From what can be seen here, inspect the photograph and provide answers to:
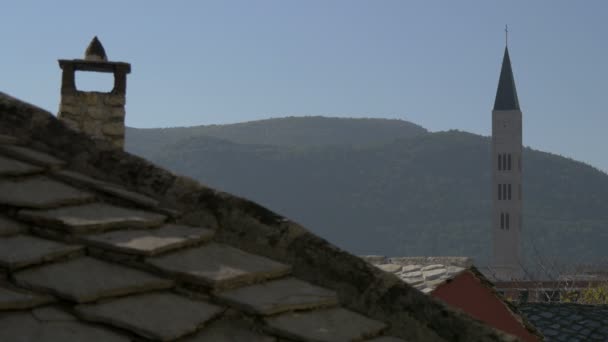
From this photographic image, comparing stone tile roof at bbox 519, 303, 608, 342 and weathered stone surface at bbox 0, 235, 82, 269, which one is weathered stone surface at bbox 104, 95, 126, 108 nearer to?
weathered stone surface at bbox 0, 235, 82, 269

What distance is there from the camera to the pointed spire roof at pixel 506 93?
90.1 metres

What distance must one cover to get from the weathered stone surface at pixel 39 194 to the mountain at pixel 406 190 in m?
104

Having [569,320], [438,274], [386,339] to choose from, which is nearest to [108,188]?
[386,339]

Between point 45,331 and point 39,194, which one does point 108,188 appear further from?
point 45,331

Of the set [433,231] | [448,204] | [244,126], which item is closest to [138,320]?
A: [433,231]

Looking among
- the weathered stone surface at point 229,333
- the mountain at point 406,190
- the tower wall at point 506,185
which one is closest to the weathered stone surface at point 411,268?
the weathered stone surface at point 229,333

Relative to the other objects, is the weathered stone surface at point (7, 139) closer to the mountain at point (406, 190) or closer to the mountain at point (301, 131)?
the mountain at point (406, 190)

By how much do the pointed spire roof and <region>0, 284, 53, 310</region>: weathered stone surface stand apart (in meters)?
89.9

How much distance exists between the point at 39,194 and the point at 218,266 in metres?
0.46

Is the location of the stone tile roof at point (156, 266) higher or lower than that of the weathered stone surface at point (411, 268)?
higher

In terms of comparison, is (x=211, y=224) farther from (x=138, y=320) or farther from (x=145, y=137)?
(x=145, y=137)

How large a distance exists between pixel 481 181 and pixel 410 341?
130 meters

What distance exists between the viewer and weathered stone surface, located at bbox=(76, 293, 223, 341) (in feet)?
6.03

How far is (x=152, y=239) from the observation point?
7.31 ft
